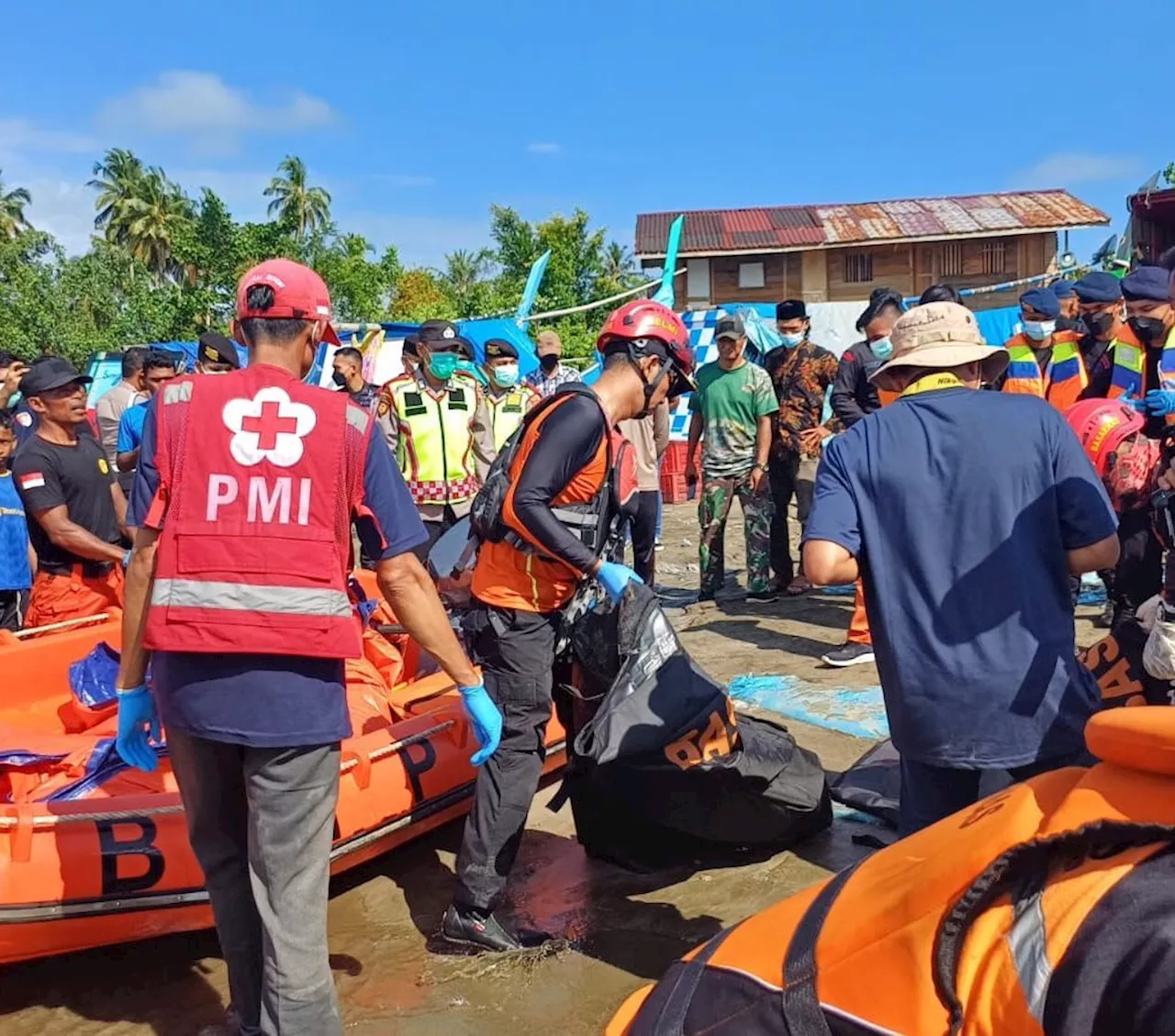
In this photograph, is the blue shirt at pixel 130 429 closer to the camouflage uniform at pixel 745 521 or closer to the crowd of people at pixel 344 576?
the camouflage uniform at pixel 745 521

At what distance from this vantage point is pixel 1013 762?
2273 mm

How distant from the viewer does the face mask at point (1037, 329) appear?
21.7 feet

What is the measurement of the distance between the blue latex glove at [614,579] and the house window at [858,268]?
83.3 ft

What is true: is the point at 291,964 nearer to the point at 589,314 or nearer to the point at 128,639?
the point at 128,639

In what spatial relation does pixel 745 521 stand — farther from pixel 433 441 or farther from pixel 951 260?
pixel 951 260

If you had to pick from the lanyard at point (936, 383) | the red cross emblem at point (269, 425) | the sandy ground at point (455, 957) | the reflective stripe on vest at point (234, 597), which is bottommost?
the sandy ground at point (455, 957)

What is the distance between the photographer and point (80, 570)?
17.5 feet

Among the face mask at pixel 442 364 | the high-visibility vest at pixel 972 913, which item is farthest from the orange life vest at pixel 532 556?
the face mask at pixel 442 364

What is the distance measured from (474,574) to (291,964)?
1258 mm

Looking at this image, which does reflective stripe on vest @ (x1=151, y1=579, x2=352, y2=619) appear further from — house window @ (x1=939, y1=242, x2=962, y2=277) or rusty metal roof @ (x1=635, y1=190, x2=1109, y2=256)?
house window @ (x1=939, y1=242, x2=962, y2=277)

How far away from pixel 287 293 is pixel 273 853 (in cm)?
128

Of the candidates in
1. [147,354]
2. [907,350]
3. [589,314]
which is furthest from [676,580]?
[589,314]

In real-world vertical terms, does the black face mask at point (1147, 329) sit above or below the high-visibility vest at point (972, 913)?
above

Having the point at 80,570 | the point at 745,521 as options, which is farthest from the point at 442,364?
the point at 745,521
